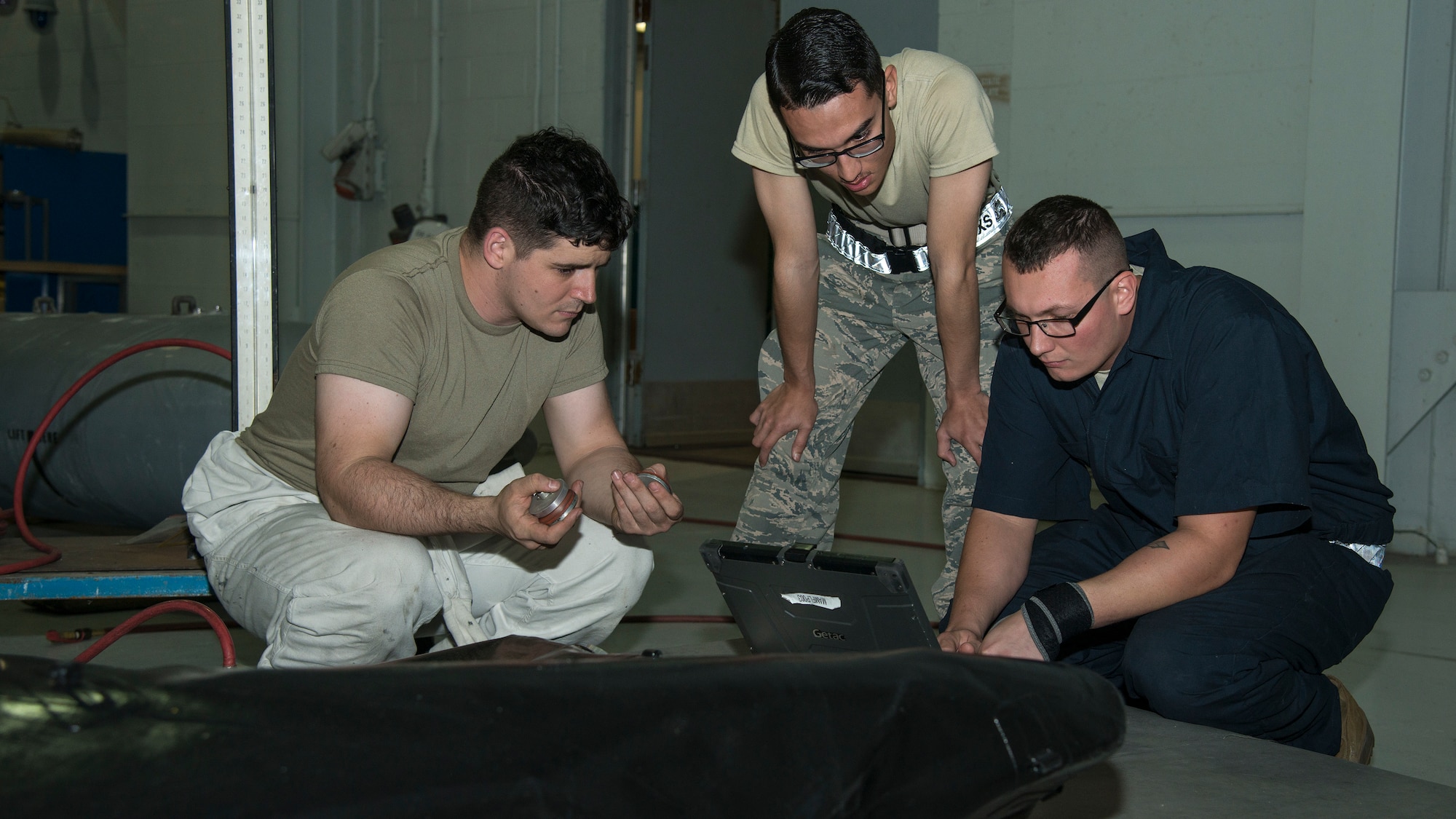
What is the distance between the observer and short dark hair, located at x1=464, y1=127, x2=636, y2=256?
1707 millimetres

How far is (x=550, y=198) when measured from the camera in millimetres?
1703

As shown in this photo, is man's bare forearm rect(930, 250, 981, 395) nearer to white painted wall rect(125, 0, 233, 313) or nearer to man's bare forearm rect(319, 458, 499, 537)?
man's bare forearm rect(319, 458, 499, 537)

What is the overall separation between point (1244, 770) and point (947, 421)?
92cm

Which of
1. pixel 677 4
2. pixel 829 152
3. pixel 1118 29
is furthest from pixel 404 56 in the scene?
pixel 829 152

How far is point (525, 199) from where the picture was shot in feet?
5.64

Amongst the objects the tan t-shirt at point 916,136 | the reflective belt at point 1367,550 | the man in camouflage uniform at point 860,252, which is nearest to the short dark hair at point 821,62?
the man in camouflage uniform at point 860,252

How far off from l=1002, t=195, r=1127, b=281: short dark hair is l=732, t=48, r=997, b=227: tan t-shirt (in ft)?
1.43

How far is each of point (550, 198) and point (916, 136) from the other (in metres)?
0.79

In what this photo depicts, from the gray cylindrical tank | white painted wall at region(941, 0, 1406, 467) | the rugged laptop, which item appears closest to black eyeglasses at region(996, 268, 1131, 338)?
the rugged laptop

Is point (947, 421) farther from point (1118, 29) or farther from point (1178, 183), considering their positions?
point (1118, 29)

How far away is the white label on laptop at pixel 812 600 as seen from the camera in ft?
5.19

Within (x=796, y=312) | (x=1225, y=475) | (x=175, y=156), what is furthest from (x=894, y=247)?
(x=175, y=156)

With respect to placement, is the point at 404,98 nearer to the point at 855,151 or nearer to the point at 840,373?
the point at 840,373

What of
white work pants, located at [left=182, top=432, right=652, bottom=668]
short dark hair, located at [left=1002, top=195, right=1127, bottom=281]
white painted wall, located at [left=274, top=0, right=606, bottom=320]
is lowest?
white work pants, located at [left=182, top=432, right=652, bottom=668]
